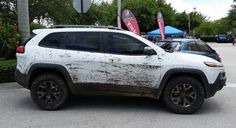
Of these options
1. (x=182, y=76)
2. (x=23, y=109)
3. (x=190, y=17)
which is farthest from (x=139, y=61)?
(x=190, y=17)

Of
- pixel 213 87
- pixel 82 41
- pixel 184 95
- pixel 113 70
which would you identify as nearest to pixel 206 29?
pixel 213 87

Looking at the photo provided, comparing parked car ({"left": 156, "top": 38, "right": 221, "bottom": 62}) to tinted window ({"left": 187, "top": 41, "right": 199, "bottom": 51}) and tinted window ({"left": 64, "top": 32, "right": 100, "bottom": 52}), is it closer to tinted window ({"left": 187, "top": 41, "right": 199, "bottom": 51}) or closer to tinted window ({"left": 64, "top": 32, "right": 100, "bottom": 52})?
tinted window ({"left": 187, "top": 41, "right": 199, "bottom": 51})

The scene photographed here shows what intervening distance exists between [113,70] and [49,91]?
1.38 metres

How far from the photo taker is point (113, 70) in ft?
24.6

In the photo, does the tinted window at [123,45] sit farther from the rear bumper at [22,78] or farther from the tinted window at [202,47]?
the tinted window at [202,47]

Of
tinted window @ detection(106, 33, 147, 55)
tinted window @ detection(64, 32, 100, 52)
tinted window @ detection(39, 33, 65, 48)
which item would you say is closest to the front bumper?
tinted window @ detection(106, 33, 147, 55)

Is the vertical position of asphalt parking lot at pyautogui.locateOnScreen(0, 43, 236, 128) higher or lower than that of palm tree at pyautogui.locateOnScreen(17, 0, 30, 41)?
lower

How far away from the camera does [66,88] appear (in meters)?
7.67

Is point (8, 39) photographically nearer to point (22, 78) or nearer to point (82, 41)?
point (22, 78)

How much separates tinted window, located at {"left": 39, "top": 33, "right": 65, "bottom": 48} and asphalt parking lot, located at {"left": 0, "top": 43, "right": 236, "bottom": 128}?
52.8 inches

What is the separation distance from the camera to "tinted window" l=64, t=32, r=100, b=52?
25.1 feet

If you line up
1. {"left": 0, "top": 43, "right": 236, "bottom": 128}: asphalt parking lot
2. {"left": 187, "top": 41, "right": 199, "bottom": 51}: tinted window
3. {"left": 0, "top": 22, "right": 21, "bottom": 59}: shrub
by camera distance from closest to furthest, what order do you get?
{"left": 0, "top": 43, "right": 236, "bottom": 128}: asphalt parking lot → {"left": 0, "top": 22, "right": 21, "bottom": 59}: shrub → {"left": 187, "top": 41, "right": 199, "bottom": 51}: tinted window

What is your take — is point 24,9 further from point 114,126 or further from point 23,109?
point 114,126

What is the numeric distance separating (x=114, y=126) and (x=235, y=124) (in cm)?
218
